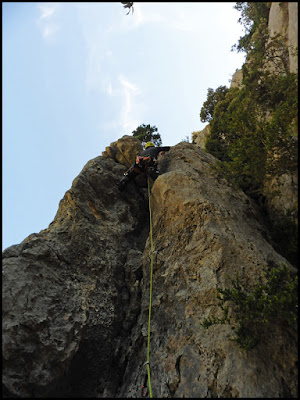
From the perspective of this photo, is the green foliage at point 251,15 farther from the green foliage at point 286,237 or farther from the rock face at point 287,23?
the green foliage at point 286,237

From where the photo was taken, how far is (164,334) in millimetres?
6785

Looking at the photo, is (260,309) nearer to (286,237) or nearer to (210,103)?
(286,237)

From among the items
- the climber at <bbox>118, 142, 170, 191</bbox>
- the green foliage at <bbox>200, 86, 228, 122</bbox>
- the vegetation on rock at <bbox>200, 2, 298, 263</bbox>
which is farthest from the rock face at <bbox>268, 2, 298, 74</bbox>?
the climber at <bbox>118, 142, 170, 191</bbox>

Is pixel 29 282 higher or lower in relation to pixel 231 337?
higher

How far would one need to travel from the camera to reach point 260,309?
18.0ft

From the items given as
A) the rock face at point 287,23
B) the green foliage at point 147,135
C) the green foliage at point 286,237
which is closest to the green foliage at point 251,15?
the rock face at point 287,23

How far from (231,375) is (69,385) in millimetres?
4090

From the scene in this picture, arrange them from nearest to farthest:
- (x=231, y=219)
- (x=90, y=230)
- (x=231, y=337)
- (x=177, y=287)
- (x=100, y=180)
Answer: (x=231, y=337) → (x=177, y=287) → (x=231, y=219) → (x=90, y=230) → (x=100, y=180)

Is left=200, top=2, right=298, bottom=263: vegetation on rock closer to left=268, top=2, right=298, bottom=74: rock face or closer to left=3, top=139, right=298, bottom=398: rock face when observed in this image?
left=268, top=2, right=298, bottom=74: rock face

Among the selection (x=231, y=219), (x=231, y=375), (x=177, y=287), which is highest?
(x=231, y=219)

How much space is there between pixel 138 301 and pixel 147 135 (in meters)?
12.9

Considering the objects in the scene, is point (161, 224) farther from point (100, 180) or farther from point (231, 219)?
point (100, 180)

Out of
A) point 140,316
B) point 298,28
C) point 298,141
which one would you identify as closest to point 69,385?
point 140,316

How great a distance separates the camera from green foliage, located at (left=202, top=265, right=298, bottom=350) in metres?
5.27
